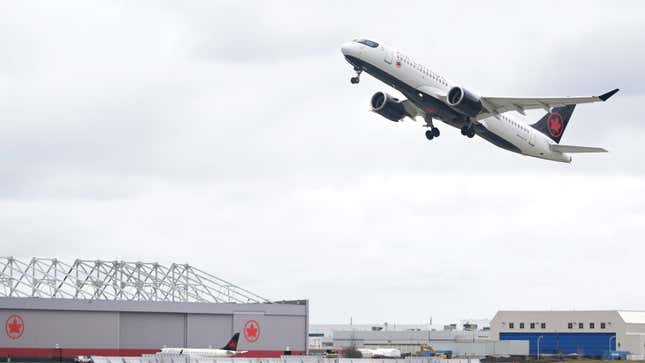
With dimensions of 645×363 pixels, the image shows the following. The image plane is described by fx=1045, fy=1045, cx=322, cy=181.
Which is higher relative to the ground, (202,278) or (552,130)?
(552,130)

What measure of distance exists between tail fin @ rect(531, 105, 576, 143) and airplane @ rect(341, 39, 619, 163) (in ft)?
20.9

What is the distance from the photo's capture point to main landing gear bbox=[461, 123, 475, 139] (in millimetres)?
90125

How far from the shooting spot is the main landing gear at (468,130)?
90.1 m

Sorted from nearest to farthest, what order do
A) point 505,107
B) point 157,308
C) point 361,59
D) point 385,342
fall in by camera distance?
1. point 361,59
2. point 505,107
3. point 157,308
4. point 385,342

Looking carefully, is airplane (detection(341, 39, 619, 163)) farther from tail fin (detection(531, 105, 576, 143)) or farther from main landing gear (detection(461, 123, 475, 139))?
tail fin (detection(531, 105, 576, 143))

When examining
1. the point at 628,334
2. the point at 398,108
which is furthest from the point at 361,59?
the point at 628,334

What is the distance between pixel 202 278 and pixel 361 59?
5463 centimetres

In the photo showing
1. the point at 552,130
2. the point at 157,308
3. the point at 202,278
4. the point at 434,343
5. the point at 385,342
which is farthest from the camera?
the point at 385,342

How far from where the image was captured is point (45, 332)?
113812 millimetres

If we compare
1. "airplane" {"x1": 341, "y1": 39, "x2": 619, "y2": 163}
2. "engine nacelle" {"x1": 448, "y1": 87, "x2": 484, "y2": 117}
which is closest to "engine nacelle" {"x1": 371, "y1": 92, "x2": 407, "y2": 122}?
"airplane" {"x1": 341, "y1": 39, "x2": 619, "y2": 163}

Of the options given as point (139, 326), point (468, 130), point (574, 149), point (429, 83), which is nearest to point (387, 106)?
point (429, 83)

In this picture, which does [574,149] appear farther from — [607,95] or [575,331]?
[575,331]

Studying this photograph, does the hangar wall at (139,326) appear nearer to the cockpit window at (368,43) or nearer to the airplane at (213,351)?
the airplane at (213,351)

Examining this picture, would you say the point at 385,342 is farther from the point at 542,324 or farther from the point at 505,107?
the point at 505,107
